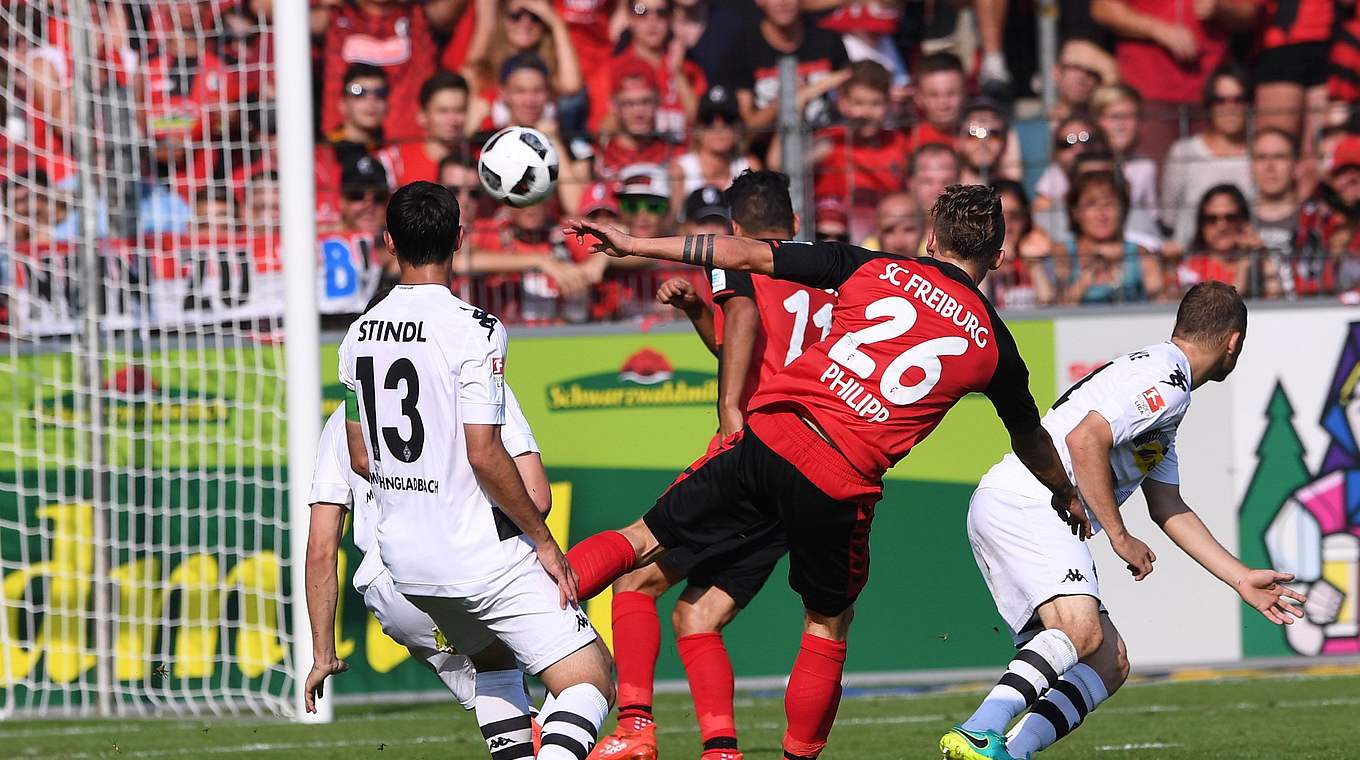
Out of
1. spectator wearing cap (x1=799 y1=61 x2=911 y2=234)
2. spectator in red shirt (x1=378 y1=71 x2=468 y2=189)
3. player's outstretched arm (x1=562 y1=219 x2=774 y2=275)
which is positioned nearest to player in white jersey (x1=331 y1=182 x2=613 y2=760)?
player's outstretched arm (x1=562 y1=219 x2=774 y2=275)

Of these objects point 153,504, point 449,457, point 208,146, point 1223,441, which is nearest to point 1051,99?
point 1223,441

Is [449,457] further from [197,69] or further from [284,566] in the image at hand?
[197,69]

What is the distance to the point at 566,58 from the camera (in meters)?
12.9

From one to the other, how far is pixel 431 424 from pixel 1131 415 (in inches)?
102

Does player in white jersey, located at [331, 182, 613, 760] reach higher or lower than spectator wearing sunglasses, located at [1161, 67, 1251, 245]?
lower

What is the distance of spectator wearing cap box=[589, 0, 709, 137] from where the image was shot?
12.7 metres

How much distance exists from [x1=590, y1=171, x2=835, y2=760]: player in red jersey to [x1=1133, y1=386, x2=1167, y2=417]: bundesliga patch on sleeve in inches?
62.1

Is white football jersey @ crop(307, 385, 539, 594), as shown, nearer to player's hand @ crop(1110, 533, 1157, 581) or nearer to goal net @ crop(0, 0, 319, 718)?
player's hand @ crop(1110, 533, 1157, 581)

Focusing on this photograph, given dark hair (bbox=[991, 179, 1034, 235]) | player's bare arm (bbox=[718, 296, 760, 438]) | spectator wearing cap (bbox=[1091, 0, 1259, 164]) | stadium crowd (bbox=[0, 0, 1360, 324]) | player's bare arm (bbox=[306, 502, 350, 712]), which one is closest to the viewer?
player's bare arm (bbox=[306, 502, 350, 712])

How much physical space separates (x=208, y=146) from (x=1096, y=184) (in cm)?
601

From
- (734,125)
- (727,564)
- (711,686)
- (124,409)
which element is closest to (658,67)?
(734,125)

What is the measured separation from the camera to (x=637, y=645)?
6754mm

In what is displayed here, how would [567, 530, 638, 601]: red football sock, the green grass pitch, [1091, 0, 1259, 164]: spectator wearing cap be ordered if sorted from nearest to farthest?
1. [567, 530, 638, 601]: red football sock
2. the green grass pitch
3. [1091, 0, 1259, 164]: spectator wearing cap

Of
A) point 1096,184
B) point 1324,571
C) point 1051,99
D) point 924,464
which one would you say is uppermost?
point 1051,99
